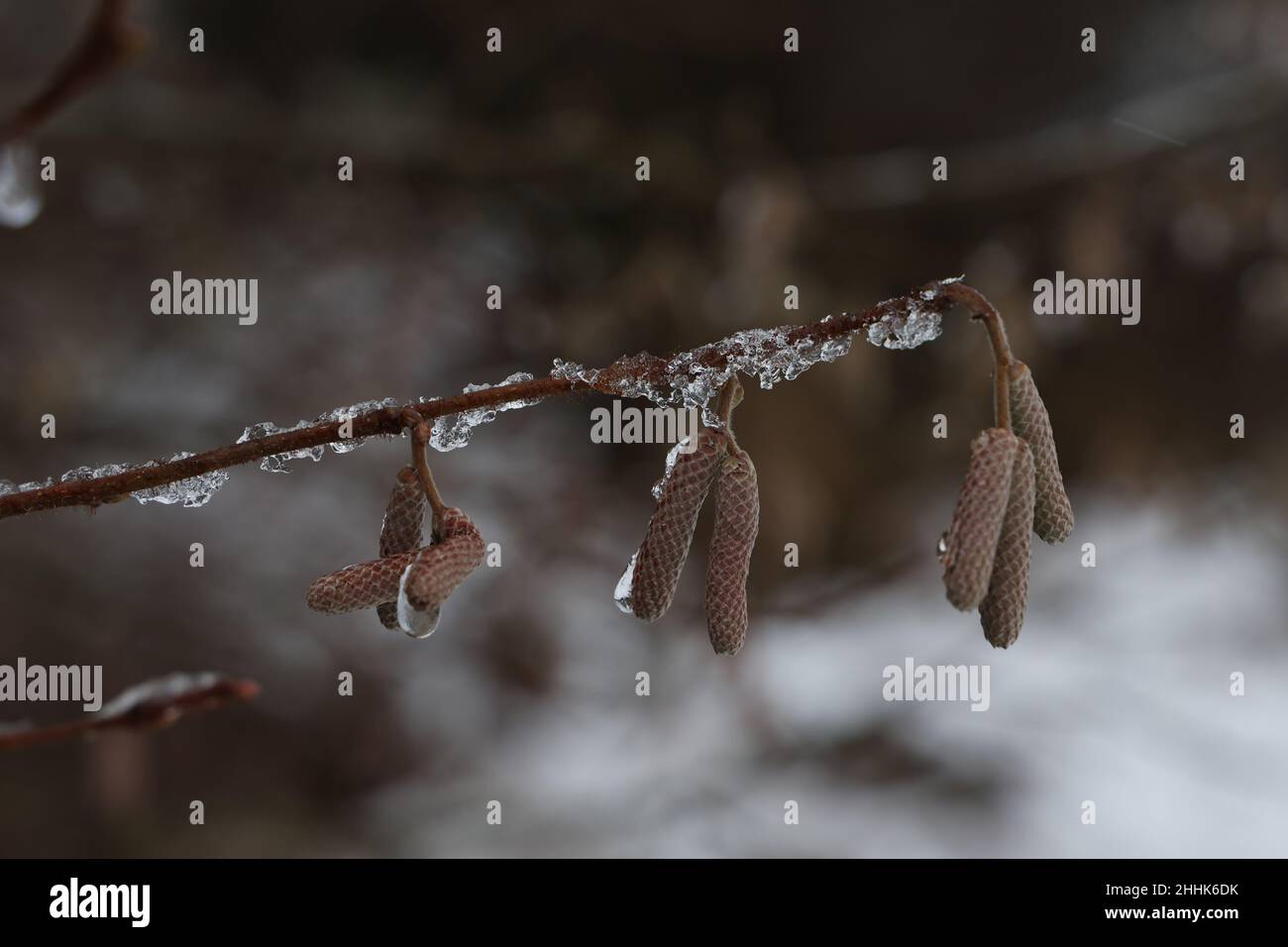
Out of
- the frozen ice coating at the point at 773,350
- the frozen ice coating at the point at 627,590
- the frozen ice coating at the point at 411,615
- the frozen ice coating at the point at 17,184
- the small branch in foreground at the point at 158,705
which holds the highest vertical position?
the frozen ice coating at the point at 17,184

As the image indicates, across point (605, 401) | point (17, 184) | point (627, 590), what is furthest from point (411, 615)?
point (605, 401)

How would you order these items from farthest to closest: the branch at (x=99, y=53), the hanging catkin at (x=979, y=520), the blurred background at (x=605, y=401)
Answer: the blurred background at (x=605, y=401), the hanging catkin at (x=979, y=520), the branch at (x=99, y=53)

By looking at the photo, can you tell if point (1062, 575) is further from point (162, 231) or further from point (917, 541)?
point (162, 231)

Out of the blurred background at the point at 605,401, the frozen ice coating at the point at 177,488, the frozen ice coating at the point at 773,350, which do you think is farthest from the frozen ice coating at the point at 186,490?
the blurred background at the point at 605,401

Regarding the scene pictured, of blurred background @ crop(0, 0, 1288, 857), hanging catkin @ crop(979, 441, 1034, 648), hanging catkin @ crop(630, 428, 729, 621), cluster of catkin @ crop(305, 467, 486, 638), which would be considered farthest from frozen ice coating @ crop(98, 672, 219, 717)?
blurred background @ crop(0, 0, 1288, 857)

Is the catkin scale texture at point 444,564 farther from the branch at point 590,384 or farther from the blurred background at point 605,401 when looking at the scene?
the blurred background at point 605,401

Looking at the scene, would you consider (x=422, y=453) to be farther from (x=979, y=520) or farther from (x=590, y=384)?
(x=979, y=520)
